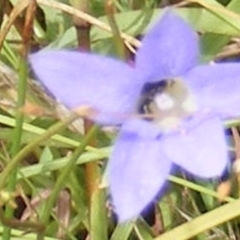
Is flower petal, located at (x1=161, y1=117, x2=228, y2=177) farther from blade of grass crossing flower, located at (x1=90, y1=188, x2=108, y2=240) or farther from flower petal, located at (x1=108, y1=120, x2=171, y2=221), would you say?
blade of grass crossing flower, located at (x1=90, y1=188, x2=108, y2=240)

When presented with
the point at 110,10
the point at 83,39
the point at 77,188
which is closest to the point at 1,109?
the point at 77,188

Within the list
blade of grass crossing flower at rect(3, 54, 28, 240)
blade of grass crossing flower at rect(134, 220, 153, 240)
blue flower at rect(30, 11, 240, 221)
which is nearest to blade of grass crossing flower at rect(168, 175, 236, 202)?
blade of grass crossing flower at rect(134, 220, 153, 240)

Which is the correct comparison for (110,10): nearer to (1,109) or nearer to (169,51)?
(169,51)

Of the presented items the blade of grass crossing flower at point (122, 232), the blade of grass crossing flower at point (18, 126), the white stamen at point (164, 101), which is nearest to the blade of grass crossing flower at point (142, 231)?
the blade of grass crossing flower at point (122, 232)

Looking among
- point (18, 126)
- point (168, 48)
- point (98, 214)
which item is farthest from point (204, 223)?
point (168, 48)

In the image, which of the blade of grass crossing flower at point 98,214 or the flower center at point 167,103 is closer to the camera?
the flower center at point 167,103

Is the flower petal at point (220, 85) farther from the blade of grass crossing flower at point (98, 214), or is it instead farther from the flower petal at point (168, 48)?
the blade of grass crossing flower at point (98, 214)
